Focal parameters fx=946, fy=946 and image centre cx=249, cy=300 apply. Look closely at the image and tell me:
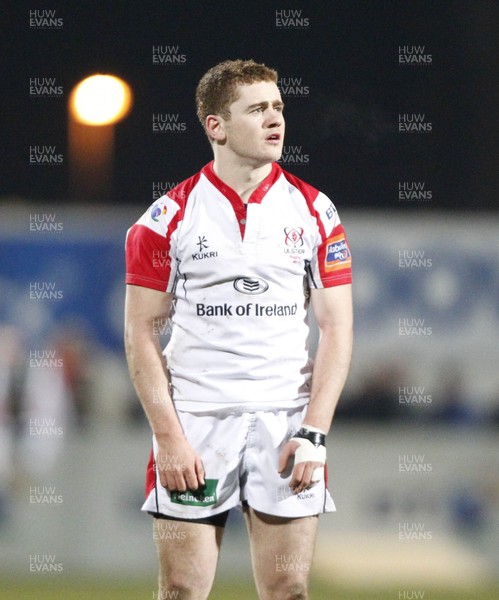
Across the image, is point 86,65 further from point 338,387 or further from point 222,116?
point 338,387

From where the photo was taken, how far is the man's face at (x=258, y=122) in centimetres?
199

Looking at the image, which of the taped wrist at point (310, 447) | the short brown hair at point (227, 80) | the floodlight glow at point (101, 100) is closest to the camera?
the taped wrist at point (310, 447)

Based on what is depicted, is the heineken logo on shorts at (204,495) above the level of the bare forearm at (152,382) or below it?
below

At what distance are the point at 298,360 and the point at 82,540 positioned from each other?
1888 mm

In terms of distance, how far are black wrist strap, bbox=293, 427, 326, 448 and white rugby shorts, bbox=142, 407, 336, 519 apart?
6 cm

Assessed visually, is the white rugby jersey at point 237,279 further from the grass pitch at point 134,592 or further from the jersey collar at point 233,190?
the grass pitch at point 134,592

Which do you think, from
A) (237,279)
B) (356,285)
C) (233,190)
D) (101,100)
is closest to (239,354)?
(237,279)

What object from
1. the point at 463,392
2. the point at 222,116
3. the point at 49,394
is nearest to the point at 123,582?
the point at 49,394

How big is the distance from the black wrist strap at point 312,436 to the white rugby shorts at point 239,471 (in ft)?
0.19

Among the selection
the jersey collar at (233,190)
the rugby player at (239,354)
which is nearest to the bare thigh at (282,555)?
the rugby player at (239,354)

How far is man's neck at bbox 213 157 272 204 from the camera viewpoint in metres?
2.04

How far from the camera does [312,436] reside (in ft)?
6.27

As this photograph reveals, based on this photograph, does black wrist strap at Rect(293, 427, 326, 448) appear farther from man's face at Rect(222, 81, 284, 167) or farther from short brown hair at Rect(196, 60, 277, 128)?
short brown hair at Rect(196, 60, 277, 128)

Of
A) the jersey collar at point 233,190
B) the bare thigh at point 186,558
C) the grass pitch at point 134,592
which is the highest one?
the jersey collar at point 233,190
